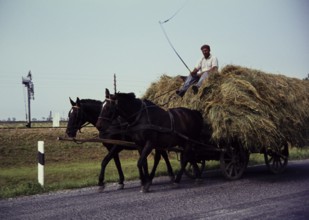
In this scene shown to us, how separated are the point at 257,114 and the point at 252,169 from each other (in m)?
3.71

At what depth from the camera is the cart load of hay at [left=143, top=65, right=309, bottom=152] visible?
906 centimetres

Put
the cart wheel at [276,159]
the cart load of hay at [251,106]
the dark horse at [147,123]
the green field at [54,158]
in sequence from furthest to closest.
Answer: the green field at [54,158] < the cart wheel at [276,159] < the cart load of hay at [251,106] < the dark horse at [147,123]

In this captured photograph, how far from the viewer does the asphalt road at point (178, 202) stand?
6.19 metres

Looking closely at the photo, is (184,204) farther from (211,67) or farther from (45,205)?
(211,67)

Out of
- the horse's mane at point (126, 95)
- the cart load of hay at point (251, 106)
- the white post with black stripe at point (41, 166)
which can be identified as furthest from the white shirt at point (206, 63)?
the white post with black stripe at point (41, 166)

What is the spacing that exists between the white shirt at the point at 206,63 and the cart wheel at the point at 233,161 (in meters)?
2.34

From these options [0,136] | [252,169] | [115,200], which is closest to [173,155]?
[252,169]

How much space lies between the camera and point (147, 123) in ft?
29.0

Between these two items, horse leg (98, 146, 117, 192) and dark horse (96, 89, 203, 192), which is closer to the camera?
dark horse (96, 89, 203, 192)

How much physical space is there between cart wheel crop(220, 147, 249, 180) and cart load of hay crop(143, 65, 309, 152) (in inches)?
20.0

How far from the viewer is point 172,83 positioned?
37.2 ft

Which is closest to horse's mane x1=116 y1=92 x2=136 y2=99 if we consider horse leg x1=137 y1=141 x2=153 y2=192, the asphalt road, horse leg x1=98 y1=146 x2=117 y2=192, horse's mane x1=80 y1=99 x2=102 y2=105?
horse's mane x1=80 y1=99 x2=102 y2=105

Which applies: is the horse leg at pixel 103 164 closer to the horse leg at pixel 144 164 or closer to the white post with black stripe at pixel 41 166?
the horse leg at pixel 144 164

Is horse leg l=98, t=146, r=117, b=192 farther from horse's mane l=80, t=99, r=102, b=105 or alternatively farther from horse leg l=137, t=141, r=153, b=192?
horse's mane l=80, t=99, r=102, b=105
